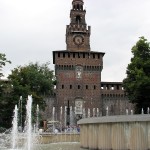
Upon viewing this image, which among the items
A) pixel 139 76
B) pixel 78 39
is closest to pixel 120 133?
pixel 139 76

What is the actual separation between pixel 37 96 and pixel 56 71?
54.0 feet

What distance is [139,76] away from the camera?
99.5ft

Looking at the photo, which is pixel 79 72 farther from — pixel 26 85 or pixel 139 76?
pixel 139 76

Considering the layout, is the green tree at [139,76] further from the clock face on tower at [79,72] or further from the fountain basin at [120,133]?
the fountain basin at [120,133]

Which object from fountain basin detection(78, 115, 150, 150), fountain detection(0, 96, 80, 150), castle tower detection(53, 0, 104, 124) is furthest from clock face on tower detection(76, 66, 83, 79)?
fountain basin detection(78, 115, 150, 150)

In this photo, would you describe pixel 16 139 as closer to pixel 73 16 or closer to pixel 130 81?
pixel 130 81

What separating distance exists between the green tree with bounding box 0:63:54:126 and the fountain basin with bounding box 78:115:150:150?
79.7 ft

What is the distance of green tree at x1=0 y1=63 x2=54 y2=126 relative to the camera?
32.7 metres

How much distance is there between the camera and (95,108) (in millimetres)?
51625

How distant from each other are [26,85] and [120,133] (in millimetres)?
27245

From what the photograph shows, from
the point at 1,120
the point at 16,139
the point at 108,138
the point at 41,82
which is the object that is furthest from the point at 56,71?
the point at 108,138

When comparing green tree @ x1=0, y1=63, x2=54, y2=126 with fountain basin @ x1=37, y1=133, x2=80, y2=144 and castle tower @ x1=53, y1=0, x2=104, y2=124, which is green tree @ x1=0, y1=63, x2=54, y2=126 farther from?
fountain basin @ x1=37, y1=133, x2=80, y2=144

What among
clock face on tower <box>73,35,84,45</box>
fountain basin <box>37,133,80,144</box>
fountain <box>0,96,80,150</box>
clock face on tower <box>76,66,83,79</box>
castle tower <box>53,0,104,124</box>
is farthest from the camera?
clock face on tower <box>73,35,84,45</box>

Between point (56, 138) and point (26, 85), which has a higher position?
point (26, 85)
